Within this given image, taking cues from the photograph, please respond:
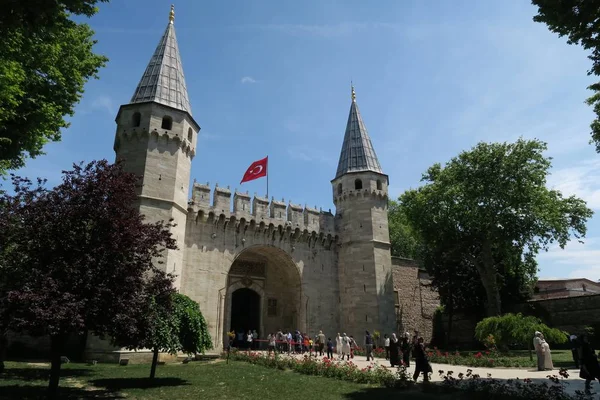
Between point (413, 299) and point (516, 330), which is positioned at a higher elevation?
point (413, 299)

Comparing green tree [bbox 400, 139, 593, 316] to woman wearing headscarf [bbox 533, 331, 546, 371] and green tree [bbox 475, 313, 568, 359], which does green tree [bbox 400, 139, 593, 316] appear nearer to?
green tree [bbox 475, 313, 568, 359]

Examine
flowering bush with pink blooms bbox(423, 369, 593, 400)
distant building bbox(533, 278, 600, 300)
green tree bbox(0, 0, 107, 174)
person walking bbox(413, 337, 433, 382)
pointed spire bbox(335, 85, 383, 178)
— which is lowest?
flowering bush with pink blooms bbox(423, 369, 593, 400)

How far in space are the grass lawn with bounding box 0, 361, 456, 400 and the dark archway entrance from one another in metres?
10.3

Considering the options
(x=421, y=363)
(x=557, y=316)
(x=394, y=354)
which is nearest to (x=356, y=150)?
(x=394, y=354)

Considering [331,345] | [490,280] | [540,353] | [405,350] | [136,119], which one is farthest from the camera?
[490,280]

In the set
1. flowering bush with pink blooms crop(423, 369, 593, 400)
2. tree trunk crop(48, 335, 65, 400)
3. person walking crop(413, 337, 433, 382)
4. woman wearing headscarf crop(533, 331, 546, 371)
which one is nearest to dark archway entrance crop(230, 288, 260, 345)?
person walking crop(413, 337, 433, 382)

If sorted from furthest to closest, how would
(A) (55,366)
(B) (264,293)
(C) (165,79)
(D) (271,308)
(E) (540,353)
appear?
1. (D) (271,308)
2. (B) (264,293)
3. (C) (165,79)
4. (E) (540,353)
5. (A) (55,366)

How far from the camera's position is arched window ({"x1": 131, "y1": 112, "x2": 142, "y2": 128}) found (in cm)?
2064

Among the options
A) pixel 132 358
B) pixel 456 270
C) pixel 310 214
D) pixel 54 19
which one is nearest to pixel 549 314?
pixel 456 270

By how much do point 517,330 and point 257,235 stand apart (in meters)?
13.9

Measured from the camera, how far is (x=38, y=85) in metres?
13.0

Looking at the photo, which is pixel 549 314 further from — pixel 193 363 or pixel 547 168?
pixel 193 363

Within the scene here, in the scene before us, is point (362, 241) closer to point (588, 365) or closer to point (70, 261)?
point (588, 365)

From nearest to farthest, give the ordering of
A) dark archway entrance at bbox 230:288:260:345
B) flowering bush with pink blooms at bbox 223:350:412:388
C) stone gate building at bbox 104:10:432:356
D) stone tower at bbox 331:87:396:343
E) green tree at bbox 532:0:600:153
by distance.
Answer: green tree at bbox 532:0:600:153, flowering bush with pink blooms at bbox 223:350:412:388, stone gate building at bbox 104:10:432:356, stone tower at bbox 331:87:396:343, dark archway entrance at bbox 230:288:260:345
